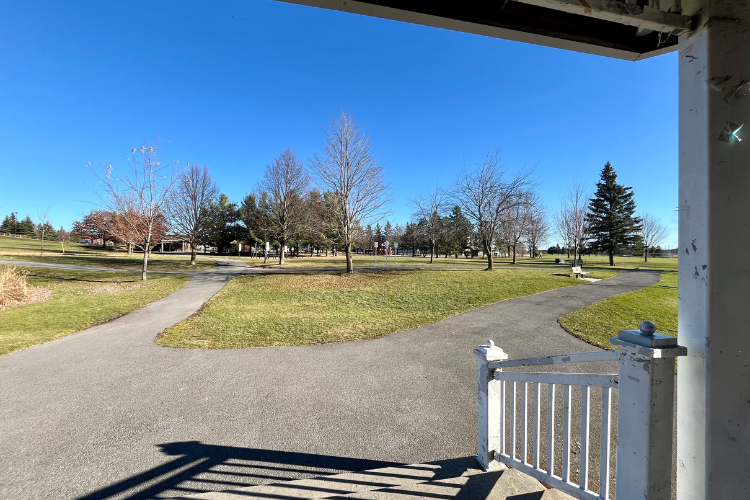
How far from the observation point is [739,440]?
1173mm

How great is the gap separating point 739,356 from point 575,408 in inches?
118

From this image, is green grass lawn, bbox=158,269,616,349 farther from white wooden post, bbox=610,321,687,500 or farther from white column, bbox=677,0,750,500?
white column, bbox=677,0,750,500

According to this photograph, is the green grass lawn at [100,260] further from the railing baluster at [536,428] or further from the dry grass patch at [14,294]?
the railing baluster at [536,428]

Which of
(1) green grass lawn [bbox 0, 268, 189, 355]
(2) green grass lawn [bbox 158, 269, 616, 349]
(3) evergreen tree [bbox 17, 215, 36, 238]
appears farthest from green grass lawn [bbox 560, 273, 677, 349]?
(3) evergreen tree [bbox 17, 215, 36, 238]

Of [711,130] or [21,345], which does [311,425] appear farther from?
[21,345]

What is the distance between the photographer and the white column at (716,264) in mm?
1196

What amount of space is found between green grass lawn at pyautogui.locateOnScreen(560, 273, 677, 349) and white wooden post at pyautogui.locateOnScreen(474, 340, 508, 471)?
15.2ft

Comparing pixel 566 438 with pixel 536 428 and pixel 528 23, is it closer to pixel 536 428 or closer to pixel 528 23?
pixel 536 428

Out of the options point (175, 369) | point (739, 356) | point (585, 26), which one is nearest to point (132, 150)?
point (175, 369)

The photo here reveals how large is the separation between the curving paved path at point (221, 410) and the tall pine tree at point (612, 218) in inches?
1607

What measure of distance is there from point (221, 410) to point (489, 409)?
10.6ft

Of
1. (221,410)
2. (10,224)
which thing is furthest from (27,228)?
(221,410)

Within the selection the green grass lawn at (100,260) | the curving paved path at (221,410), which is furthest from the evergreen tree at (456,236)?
the curving paved path at (221,410)

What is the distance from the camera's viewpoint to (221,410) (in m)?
3.60
